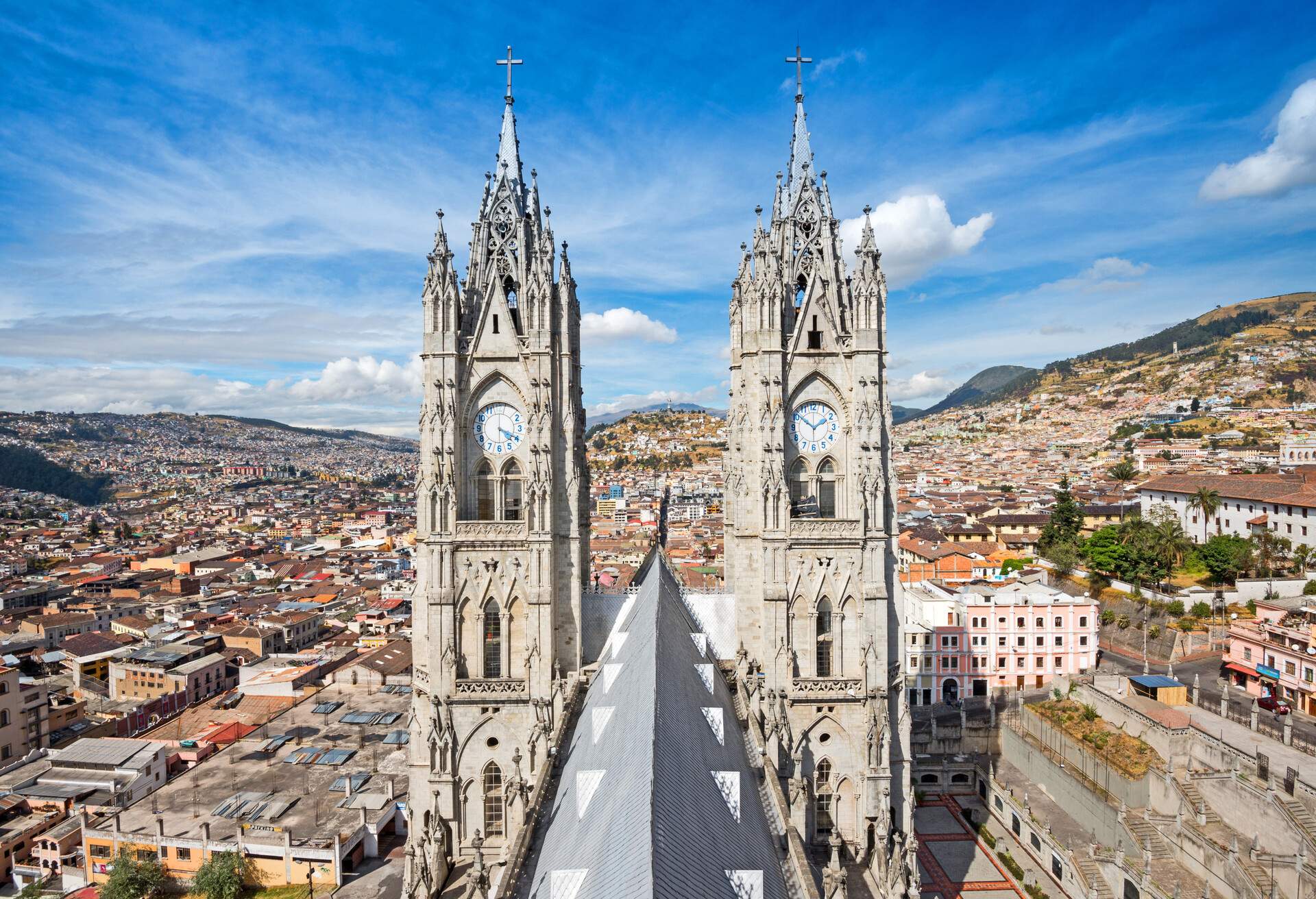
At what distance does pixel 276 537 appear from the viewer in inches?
7352

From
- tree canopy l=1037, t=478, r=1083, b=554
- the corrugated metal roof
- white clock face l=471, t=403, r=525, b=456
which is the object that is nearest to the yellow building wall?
white clock face l=471, t=403, r=525, b=456

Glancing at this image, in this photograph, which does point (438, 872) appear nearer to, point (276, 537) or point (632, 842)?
point (632, 842)

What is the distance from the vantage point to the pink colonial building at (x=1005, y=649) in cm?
5962

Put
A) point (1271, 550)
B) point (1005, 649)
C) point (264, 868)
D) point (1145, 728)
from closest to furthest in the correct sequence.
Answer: point (264, 868) < point (1145, 728) < point (1005, 649) < point (1271, 550)

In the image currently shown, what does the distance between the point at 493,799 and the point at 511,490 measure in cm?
1057

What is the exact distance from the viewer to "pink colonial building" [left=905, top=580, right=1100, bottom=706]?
59625 millimetres

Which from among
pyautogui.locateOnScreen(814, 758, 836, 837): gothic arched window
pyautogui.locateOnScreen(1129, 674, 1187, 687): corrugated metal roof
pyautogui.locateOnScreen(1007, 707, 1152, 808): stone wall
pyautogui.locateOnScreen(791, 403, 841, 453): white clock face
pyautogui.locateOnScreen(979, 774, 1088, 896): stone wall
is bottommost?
pyautogui.locateOnScreen(979, 774, 1088, 896): stone wall

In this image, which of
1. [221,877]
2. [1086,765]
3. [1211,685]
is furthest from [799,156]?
[1211,685]

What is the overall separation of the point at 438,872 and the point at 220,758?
36.7 meters

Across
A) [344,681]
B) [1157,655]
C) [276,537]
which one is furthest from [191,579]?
[1157,655]

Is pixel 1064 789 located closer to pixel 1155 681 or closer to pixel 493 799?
pixel 1155 681

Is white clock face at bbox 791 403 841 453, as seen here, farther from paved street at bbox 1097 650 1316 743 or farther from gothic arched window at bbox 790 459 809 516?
paved street at bbox 1097 650 1316 743

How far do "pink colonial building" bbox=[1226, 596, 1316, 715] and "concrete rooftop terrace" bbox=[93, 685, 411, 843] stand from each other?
56924mm

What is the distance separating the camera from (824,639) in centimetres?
2586
